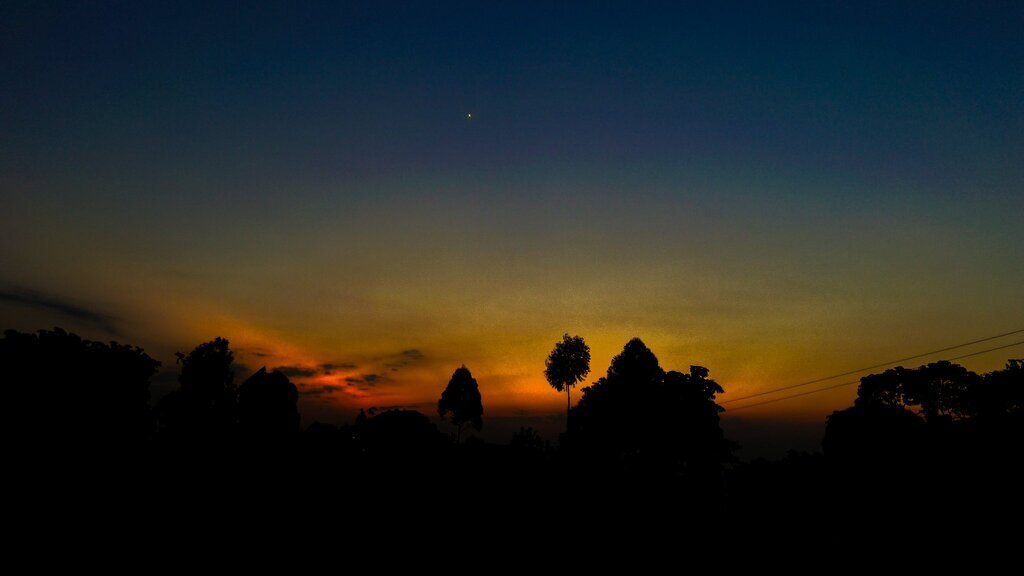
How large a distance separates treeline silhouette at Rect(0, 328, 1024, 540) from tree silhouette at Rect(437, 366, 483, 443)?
41.9 ft

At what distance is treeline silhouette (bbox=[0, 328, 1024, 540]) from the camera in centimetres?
2364

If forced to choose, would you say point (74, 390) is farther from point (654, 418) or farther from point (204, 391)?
point (654, 418)

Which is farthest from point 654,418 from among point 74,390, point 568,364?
point 74,390

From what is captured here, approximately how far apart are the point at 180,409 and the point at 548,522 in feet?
144

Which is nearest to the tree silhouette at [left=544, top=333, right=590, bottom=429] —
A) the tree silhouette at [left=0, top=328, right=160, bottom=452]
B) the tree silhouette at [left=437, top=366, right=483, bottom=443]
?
the tree silhouette at [left=437, top=366, right=483, bottom=443]

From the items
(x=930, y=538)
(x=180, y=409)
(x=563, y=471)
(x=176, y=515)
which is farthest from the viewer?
(x=180, y=409)

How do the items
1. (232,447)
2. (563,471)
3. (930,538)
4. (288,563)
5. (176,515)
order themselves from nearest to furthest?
(288,563) → (176,515) → (930,538) → (232,447) → (563,471)

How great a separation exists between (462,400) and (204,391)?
3408 centimetres

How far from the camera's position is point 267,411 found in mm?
54719

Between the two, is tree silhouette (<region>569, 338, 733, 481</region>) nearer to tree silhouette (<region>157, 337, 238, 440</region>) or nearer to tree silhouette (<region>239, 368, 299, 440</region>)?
tree silhouette (<region>239, 368, 299, 440</region>)

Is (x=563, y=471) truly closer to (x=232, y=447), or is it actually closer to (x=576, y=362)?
(x=232, y=447)

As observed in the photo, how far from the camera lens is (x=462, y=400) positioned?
2945 inches

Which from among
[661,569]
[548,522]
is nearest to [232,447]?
[548,522]

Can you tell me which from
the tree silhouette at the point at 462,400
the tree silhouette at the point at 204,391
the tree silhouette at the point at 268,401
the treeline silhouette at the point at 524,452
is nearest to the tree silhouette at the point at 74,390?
the treeline silhouette at the point at 524,452
